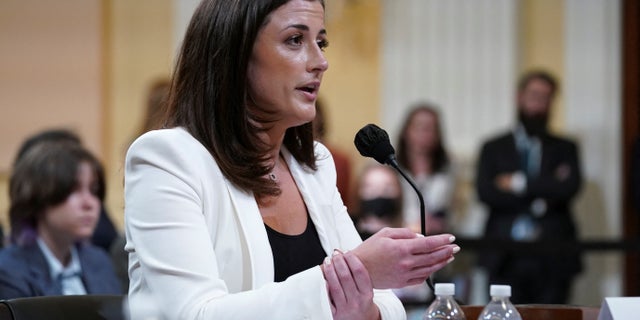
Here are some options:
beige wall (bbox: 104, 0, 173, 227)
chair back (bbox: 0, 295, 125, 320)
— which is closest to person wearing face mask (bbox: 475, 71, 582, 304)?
beige wall (bbox: 104, 0, 173, 227)

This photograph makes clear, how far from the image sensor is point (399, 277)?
2469 millimetres

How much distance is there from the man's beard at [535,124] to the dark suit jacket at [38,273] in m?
3.68

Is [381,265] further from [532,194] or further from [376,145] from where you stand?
[532,194]

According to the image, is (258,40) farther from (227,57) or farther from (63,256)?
(63,256)

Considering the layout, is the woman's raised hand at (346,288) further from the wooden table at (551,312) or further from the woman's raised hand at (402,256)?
the wooden table at (551,312)

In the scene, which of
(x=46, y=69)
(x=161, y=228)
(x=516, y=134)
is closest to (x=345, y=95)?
(x=516, y=134)

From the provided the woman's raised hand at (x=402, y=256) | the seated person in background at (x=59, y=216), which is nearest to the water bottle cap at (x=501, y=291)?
the woman's raised hand at (x=402, y=256)

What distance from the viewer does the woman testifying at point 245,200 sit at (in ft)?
8.39

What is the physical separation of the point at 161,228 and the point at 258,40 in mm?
563

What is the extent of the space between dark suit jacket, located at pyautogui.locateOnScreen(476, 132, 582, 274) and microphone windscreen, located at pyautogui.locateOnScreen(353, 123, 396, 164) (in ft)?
15.6

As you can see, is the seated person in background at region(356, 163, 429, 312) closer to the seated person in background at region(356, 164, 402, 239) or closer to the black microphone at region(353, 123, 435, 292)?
the seated person in background at region(356, 164, 402, 239)

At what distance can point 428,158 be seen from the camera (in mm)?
7797

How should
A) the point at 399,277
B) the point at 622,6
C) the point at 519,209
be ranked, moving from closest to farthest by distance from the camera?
1. the point at 399,277
2. the point at 519,209
3. the point at 622,6

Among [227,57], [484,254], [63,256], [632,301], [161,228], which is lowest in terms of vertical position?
[484,254]
